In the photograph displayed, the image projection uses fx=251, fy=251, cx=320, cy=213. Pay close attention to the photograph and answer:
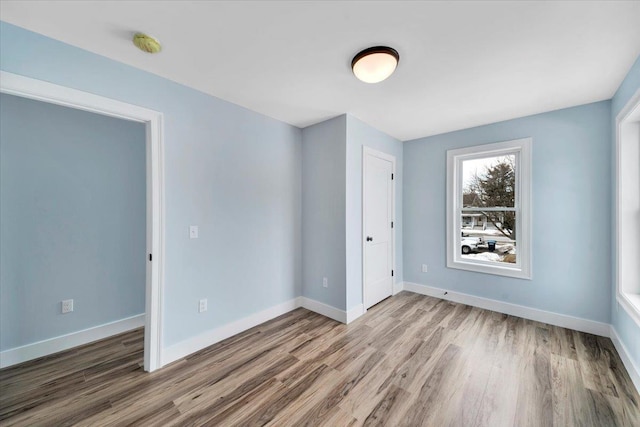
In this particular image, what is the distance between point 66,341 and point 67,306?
0.33 m

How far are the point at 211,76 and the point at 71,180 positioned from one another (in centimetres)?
181

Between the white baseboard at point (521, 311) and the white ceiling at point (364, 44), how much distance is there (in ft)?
7.77

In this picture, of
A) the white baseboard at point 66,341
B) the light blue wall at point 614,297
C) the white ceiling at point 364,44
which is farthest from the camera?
the white baseboard at point 66,341

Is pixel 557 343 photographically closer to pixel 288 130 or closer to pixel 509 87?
pixel 509 87

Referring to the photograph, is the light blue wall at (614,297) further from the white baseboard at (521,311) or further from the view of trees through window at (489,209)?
the view of trees through window at (489,209)

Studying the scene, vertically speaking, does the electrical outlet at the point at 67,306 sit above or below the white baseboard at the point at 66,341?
above

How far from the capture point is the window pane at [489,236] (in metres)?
3.27

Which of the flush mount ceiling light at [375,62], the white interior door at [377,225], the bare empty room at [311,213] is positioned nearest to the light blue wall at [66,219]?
the bare empty room at [311,213]

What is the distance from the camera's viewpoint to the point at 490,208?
3.39 meters

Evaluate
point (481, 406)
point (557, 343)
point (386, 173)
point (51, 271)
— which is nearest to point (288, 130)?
point (386, 173)

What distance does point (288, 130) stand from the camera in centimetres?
334

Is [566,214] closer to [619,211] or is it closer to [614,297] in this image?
[619,211]

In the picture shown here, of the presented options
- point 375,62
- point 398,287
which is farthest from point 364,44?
point 398,287

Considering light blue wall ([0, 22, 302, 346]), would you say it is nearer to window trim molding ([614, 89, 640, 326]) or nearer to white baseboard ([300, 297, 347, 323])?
white baseboard ([300, 297, 347, 323])
